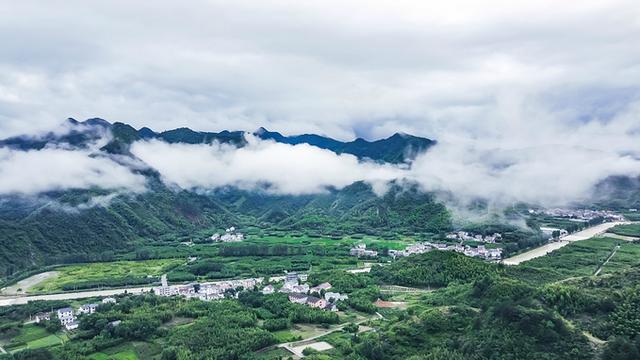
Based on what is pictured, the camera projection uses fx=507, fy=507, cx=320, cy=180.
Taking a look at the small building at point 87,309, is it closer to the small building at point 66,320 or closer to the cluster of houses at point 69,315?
the cluster of houses at point 69,315

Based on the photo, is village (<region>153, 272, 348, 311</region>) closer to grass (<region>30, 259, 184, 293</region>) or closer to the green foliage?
the green foliage

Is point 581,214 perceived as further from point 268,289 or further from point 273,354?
point 273,354

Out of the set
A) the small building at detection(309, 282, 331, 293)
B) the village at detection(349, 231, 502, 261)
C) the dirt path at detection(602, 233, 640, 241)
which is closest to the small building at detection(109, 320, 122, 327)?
the small building at detection(309, 282, 331, 293)

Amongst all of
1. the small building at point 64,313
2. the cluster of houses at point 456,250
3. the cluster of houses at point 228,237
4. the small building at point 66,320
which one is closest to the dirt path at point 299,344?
the small building at point 66,320

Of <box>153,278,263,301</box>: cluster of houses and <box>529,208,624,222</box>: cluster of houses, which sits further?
<box>529,208,624,222</box>: cluster of houses

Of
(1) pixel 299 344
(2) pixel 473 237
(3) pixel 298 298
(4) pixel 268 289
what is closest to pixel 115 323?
(1) pixel 299 344
